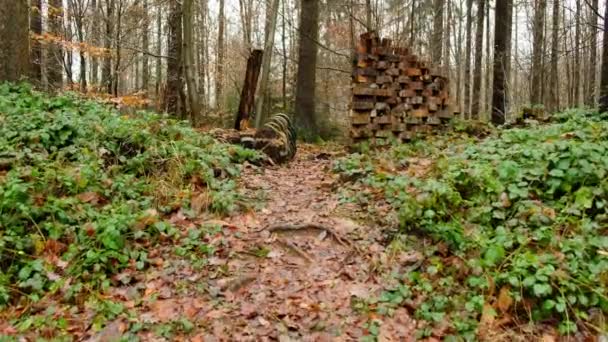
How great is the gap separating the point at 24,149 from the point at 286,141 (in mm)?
3890

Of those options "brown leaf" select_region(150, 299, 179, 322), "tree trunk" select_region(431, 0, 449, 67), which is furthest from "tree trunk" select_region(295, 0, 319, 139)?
"brown leaf" select_region(150, 299, 179, 322)

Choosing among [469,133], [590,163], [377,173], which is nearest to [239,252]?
[377,173]

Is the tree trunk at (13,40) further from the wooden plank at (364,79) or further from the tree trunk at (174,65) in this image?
the wooden plank at (364,79)

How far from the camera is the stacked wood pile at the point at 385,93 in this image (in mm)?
7812

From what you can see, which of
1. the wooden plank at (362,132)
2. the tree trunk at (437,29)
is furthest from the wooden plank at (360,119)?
the tree trunk at (437,29)

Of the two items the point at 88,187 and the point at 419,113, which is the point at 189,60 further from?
the point at 88,187

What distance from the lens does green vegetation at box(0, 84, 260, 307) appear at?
375cm

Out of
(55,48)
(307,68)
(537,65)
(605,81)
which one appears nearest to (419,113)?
(605,81)

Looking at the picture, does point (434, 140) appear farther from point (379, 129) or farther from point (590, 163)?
point (590, 163)

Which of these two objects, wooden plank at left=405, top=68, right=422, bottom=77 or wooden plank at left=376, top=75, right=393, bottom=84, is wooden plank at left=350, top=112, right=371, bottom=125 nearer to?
wooden plank at left=376, top=75, right=393, bottom=84

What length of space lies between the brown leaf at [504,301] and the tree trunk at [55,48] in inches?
442

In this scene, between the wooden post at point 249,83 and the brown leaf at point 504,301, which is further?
the wooden post at point 249,83

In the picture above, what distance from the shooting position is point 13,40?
22.6 ft

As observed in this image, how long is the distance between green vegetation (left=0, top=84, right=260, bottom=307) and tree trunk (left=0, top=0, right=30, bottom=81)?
650 mm
